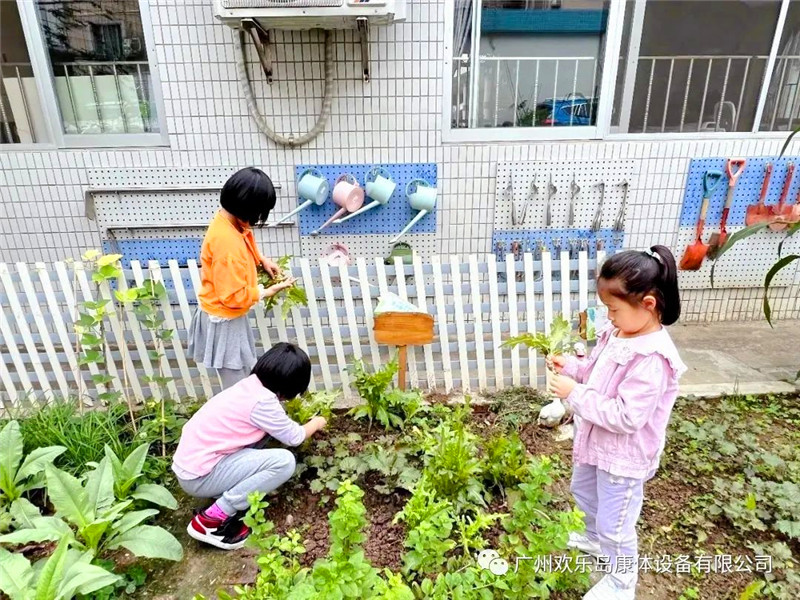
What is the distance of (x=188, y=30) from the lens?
349cm

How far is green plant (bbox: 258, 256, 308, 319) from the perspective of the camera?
282 cm

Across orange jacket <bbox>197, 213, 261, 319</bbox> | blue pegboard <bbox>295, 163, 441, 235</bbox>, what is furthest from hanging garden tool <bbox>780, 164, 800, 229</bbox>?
orange jacket <bbox>197, 213, 261, 319</bbox>

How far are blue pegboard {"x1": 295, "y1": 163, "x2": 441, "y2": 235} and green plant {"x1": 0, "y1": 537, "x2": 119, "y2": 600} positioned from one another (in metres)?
2.64

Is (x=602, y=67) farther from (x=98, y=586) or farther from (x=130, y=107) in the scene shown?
(x=98, y=586)

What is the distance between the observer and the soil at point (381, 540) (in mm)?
2062

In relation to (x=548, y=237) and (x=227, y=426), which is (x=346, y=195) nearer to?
(x=548, y=237)

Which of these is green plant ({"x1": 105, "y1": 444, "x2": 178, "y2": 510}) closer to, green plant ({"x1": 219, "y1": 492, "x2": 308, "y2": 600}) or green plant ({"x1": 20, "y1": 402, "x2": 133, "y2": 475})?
green plant ({"x1": 20, "y1": 402, "x2": 133, "y2": 475})

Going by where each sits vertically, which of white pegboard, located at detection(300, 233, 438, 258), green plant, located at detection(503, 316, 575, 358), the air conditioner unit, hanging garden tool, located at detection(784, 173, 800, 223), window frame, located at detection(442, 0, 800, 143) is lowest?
green plant, located at detection(503, 316, 575, 358)

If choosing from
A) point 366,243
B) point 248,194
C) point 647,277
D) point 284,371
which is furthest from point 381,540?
point 366,243

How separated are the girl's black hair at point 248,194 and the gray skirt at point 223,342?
587mm

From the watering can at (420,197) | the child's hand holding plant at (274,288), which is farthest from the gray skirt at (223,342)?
the watering can at (420,197)

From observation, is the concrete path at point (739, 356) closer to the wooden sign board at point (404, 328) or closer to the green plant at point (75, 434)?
the wooden sign board at point (404, 328)

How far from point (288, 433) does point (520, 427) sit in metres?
1.41

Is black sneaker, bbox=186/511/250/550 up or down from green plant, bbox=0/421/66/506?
down
